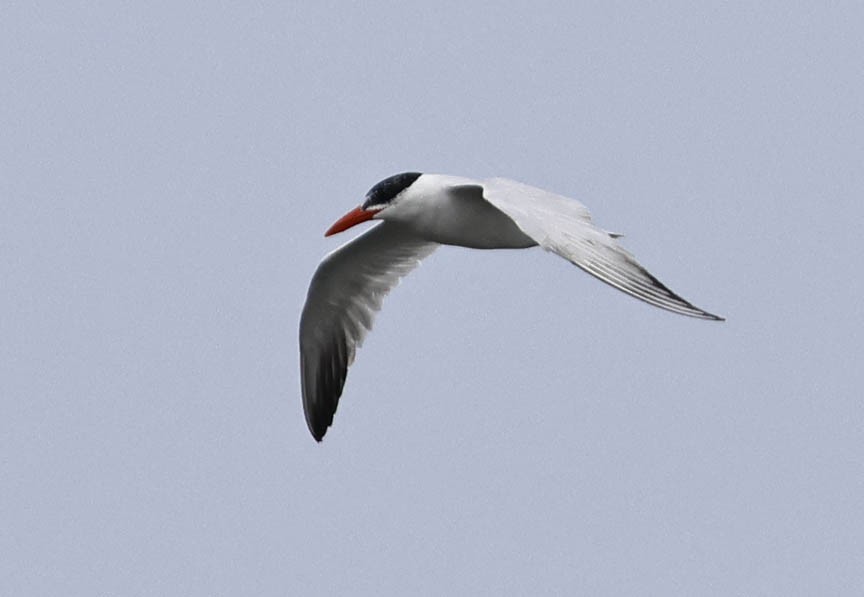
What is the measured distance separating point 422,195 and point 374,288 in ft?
6.47

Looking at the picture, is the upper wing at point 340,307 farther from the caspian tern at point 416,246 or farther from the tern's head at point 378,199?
the tern's head at point 378,199

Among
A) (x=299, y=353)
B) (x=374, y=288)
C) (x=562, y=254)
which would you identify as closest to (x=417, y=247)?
(x=374, y=288)

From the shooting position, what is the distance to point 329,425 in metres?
13.0

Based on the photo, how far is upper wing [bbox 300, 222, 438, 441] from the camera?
495 inches

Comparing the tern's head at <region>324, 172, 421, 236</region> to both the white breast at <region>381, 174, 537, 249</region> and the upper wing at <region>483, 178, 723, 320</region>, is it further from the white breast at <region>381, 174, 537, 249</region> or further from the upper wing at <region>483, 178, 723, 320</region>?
the upper wing at <region>483, 178, 723, 320</region>

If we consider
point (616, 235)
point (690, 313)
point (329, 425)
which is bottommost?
point (329, 425)

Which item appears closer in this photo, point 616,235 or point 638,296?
point 638,296

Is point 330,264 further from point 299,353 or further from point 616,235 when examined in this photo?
point 616,235

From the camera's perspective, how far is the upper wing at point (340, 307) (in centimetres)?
1257

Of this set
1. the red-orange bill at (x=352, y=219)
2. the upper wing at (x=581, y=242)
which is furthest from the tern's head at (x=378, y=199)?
the upper wing at (x=581, y=242)

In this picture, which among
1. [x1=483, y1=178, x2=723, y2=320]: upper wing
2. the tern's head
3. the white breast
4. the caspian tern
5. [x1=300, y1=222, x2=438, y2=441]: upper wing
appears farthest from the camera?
[x1=300, y1=222, x2=438, y2=441]: upper wing

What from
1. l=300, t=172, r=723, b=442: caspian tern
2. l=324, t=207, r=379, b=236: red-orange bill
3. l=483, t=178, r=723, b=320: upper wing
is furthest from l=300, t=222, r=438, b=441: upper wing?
l=483, t=178, r=723, b=320: upper wing

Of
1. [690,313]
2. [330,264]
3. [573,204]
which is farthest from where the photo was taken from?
[330,264]

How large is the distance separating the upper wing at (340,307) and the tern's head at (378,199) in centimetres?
113
